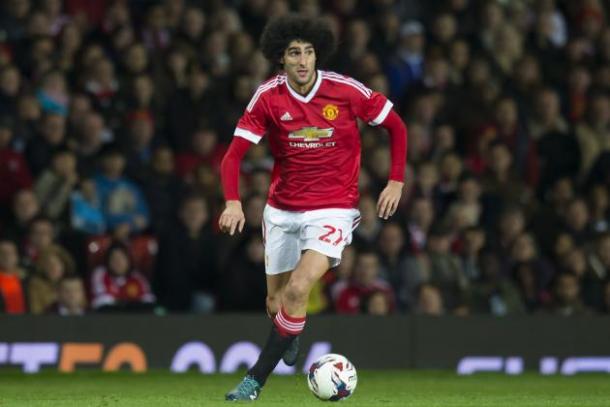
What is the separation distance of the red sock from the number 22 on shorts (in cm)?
52

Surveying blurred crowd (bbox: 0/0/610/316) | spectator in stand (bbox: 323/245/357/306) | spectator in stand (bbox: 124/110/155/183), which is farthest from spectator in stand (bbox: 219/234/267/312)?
spectator in stand (bbox: 124/110/155/183)

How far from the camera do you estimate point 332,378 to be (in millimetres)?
9289

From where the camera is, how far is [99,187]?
46.1 feet

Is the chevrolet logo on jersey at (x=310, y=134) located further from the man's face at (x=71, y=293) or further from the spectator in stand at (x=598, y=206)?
the spectator in stand at (x=598, y=206)

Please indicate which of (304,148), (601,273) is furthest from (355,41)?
(304,148)

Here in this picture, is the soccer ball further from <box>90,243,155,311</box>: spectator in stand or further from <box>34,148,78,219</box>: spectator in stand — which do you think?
<box>34,148,78,219</box>: spectator in stand

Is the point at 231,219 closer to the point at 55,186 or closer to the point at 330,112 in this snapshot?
the point at 330,112

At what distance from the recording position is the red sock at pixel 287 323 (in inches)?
367

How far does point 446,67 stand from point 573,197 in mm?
2014

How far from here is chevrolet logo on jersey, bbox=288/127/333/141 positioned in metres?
9.67

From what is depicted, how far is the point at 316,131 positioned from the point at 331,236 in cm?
68

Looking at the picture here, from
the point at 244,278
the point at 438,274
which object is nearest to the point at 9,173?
the point at 244,278

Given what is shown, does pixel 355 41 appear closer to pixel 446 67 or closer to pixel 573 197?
pixel 446 67

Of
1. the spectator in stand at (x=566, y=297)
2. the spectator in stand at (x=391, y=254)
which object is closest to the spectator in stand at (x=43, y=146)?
the spectator in stand at (x=391, y=254)
